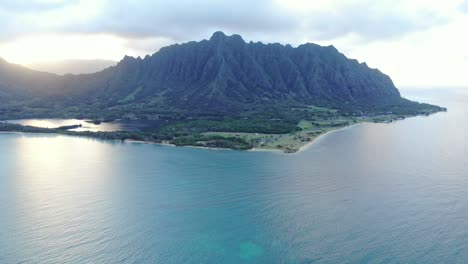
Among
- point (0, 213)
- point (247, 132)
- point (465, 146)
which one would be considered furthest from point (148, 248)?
point (465, 146)

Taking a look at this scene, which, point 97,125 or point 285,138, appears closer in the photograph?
point 285,138

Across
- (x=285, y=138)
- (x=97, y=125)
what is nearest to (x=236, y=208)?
(x=285, y=138)

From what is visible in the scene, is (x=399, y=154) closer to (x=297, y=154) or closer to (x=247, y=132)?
(x=297, y=154)

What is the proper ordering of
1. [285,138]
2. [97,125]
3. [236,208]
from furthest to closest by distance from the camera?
1. [97,125]
2. [285,138]
3. [236,208]

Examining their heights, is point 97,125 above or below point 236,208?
above

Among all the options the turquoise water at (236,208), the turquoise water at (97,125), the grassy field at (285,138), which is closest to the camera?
the turquoise water at (236,208)

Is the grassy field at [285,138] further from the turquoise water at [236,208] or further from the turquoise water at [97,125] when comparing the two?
the turquoise water at [97,125]

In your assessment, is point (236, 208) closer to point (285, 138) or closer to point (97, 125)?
point (285, 138)

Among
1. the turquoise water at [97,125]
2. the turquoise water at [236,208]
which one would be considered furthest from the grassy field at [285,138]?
the turquoise water at [97,125]
